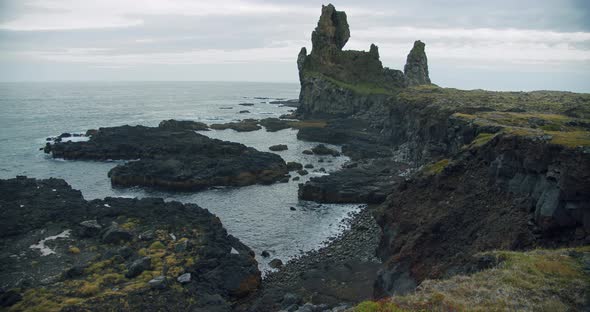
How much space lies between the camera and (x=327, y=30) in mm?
160875

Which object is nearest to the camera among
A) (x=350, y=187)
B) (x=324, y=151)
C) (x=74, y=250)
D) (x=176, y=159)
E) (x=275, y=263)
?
(x=74, y=250)

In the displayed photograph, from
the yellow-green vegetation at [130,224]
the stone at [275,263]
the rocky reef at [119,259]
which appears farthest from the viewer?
the yellow-green vegetation at [130,224]

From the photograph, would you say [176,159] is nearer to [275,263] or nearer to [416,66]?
[275,263]

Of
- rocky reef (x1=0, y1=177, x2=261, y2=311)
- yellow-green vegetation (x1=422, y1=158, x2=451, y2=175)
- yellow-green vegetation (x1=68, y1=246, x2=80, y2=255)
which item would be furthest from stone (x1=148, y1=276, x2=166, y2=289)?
yellow-green vegetation (x1=422, y1=158, x2=451, y2=175)

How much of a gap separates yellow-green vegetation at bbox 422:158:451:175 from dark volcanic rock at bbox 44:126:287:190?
36.9 m

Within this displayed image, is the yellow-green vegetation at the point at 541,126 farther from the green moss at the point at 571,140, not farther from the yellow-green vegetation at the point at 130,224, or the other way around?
the yellow-green vegetation at the point at 130,224

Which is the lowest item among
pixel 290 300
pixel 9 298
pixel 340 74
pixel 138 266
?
pixel 290 300

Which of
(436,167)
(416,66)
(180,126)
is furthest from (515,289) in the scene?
(416,66)

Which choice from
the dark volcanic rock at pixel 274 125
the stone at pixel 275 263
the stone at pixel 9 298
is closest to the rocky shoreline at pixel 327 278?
the stone at pixel 275 263

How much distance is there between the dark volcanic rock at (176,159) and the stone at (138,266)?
108 ft

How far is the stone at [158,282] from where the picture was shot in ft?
107

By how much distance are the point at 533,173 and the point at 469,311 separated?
56.9 ft

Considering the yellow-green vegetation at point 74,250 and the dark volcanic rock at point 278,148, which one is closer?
the yellow-green vegetation at point 74,250

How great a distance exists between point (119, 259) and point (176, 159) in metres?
43.0
